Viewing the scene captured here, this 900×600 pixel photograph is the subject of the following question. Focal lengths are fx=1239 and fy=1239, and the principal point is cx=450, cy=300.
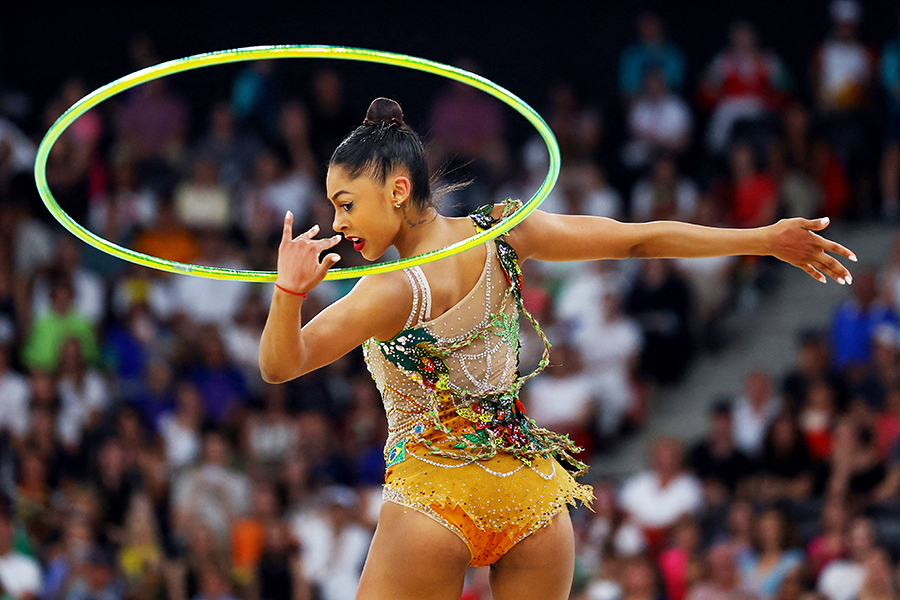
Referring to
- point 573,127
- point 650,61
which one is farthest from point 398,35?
point 650,61

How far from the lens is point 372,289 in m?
3.29

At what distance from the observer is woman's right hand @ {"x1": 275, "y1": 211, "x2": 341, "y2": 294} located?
3096 mm

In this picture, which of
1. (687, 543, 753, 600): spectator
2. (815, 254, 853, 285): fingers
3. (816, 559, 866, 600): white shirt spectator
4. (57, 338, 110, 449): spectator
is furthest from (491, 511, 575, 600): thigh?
(57, 338, 110, 449): spectator

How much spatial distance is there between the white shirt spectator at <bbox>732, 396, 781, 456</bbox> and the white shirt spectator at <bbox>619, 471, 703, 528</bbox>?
1.47ft

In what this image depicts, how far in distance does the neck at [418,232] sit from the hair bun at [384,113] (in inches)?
9.9

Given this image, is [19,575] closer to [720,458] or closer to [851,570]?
[720,458]

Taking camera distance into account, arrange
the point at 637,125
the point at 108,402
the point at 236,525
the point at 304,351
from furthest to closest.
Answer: the point at 637,125, the point at 108,402, the point at 236,525, the point at 304,351

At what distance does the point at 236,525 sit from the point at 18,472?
1.74 metres

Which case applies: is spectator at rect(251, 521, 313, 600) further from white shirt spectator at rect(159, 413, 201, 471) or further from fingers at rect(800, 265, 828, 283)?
fingers at rect(800, 265, 828, 283)

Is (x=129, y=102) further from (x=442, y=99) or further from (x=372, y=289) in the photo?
(x=372, y=289)

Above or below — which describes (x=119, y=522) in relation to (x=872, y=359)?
below

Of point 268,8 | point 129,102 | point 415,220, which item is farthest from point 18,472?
point 415,220

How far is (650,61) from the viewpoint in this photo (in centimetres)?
1101

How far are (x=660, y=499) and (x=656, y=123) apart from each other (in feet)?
12.6
